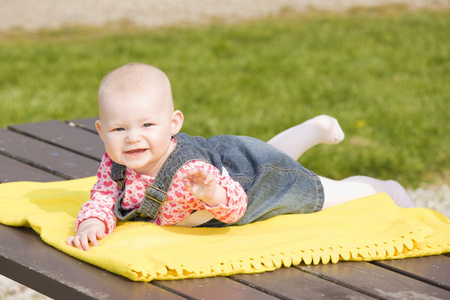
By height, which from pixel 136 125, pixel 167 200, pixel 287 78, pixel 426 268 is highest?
pixel 287 78

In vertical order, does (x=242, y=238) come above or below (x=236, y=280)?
above

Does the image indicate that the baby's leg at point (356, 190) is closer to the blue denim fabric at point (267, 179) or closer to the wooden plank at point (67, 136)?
the blue denim fabric at point (267, 179)

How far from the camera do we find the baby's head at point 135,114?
2314 mm

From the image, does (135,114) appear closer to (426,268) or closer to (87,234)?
(87,234)

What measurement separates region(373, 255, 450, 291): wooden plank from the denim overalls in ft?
1.34

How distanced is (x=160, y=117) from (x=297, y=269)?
24.9 inches

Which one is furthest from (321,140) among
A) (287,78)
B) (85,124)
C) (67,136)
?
(287,78)

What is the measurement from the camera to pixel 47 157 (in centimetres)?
341

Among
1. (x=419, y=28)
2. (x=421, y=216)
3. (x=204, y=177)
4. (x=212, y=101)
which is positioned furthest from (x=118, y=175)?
(x=419, y=28)

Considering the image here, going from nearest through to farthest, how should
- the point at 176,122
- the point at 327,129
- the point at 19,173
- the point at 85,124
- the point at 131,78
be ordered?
1. the point at 131,78
2. the point at 176,122
3. the point at 327,129
4. the point at 19,173
5. the point at 85,124

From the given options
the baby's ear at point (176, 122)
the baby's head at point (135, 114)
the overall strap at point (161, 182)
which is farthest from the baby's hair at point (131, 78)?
the overall strap at point (161, 182)

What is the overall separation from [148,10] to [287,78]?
3.66 meters

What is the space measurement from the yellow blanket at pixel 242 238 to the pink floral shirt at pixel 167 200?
6 centimetres

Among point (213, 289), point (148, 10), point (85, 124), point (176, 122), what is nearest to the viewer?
point (213, 289)
